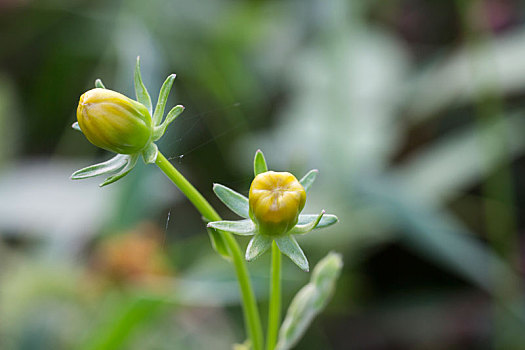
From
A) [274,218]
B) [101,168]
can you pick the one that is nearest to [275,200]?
[274,218]

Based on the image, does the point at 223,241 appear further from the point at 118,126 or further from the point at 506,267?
the point at 506,267

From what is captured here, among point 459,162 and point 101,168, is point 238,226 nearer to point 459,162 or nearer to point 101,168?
point 101,168

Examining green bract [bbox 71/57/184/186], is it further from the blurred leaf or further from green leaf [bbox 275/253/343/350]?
the blurred leaf

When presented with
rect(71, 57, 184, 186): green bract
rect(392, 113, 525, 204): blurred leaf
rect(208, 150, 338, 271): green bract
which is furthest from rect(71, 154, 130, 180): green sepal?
rect(392, 113, 525, 204): blurred leaf

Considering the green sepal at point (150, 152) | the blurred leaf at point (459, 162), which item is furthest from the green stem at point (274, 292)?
the blurred leaf at point (459, 162)

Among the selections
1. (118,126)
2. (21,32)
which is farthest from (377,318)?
(21,32)

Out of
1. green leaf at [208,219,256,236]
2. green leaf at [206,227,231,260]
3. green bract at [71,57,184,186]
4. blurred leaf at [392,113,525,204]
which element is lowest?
blurred leaf at [392,113,525,204]
